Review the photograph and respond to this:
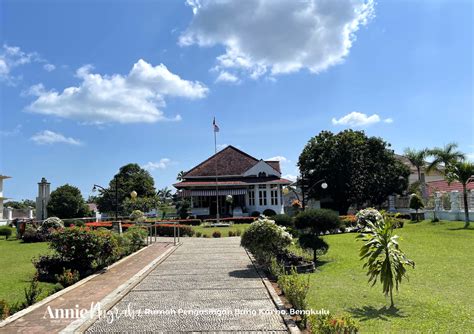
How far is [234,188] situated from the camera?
1603 inches

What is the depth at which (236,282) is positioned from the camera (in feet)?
32.8

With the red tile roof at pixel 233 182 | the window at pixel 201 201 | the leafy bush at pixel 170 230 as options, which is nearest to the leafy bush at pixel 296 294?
the leafy bush at pixel 170 230

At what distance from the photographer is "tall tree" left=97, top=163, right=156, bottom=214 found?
62.4m

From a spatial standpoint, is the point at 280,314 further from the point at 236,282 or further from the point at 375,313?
the point at 236,282

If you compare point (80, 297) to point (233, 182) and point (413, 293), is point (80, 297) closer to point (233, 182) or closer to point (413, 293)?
point (413, 293)

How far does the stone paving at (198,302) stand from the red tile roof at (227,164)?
99.1 feet

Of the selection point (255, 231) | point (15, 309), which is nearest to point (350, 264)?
point (255, 231)

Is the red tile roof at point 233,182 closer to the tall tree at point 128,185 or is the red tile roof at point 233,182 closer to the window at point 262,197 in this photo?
the window at point 262,197

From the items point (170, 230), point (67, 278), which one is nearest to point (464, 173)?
point (170, 230)

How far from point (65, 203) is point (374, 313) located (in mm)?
43231

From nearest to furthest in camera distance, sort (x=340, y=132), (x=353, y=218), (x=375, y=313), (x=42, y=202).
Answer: (x=375, y=313) → (x=353, y=218) → (x=42, y=202) → (x=340, y=132)

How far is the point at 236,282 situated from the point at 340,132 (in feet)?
116

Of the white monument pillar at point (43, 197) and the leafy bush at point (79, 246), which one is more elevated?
the white monument pillar at point (43, 197)

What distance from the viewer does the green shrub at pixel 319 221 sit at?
14.8 metres
